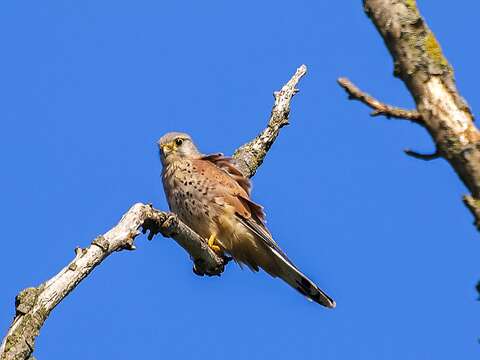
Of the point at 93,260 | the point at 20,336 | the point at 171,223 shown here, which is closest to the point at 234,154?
the point at 171,223

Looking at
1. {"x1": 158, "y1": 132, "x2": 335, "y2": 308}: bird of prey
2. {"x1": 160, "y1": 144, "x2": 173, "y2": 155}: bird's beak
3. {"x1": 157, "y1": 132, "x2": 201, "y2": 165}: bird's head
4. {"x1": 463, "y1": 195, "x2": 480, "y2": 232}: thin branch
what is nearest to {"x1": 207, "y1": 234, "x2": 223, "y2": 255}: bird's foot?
{"x1": 158, "y1": 132, "x2": 335, "y2": 308}: bird of prey

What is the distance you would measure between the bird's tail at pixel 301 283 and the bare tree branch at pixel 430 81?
3.68 meters

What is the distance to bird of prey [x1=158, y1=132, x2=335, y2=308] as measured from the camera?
6137mm

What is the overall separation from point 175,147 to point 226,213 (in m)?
0.99

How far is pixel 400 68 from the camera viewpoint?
2168mm

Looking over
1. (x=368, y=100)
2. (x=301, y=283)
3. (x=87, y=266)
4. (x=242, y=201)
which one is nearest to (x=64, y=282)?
(x=87, y=266)

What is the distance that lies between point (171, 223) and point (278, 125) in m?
2.39

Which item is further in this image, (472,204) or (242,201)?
(242,201)

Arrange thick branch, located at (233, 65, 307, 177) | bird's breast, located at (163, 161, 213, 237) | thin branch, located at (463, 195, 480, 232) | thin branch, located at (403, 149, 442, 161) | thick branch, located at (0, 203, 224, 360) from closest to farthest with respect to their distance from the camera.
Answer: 1. thin branch, located at (463, 195, 480, 232)
2. thin branch, located at (403, 149, 442, 161)
3. thick branch, located at (0, 203, 224, 360)
4. bird's breast, located at (163, 161, 213, 237)
5. thick branch, located at (233, 65, 307, 177)

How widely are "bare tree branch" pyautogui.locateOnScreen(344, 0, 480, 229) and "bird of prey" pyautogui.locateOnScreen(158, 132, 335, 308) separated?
3757 mm

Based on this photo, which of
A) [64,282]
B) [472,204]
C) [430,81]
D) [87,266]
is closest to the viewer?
[472,204]

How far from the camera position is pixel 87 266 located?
3.54 m

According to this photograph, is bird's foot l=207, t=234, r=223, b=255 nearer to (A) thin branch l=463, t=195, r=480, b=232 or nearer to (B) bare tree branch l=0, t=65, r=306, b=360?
(B) bare tree branch l=0, t=65, r=306, b=360

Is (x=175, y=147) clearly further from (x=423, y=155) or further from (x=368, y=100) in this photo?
(x=423, y=155)
